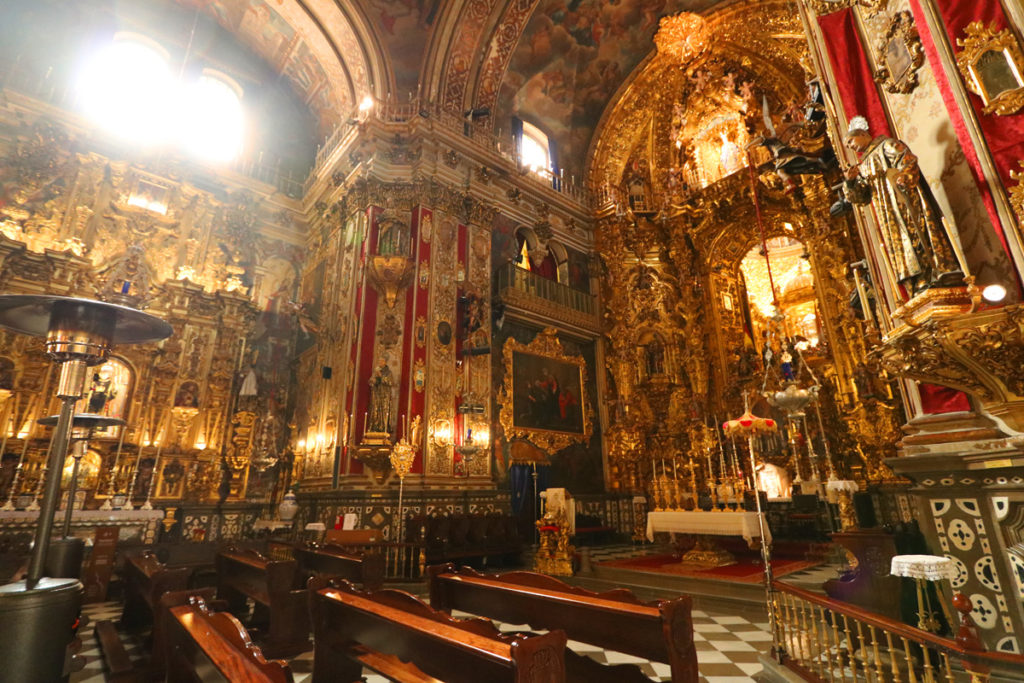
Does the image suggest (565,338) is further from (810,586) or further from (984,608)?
(984,608)

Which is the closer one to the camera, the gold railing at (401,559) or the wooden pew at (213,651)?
the wooden pew at (213,651)

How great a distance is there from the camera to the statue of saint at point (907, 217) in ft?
11.7

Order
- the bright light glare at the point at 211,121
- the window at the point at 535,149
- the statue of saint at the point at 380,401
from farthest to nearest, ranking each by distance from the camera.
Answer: the window at the point at 535,149, the bright light glare at the point at 211,121, the statue of saint at the point at 380,401

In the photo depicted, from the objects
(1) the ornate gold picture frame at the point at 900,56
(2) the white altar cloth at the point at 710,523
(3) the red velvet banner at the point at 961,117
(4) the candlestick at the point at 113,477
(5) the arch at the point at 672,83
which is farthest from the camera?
(5) the arch at the point at 672,83

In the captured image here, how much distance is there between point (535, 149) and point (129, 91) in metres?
10.6

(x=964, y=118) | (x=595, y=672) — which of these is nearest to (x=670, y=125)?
(x=964, y=118)

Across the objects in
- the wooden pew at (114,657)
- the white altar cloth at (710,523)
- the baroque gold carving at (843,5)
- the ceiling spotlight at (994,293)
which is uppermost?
the baroque gold carving at (843,5)

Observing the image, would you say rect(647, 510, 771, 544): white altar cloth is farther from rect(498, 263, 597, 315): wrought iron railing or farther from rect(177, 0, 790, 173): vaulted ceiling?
rect(177, 0, 790, 173): vaulted ceiling

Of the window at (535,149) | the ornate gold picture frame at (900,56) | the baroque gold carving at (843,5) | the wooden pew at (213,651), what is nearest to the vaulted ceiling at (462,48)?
the window at (535,149)

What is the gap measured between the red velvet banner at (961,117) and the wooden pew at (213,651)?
503 centimetres

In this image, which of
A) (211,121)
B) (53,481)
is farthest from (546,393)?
(211,121)

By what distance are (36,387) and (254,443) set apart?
13.7 feet

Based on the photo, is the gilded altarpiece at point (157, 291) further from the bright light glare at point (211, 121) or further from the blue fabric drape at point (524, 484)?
the blue fabric drape at point (524, 484)

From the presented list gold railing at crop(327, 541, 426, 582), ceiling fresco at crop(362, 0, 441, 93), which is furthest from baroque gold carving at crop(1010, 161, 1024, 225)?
ceiling fresco at crop(362, 0, 441, 93)
